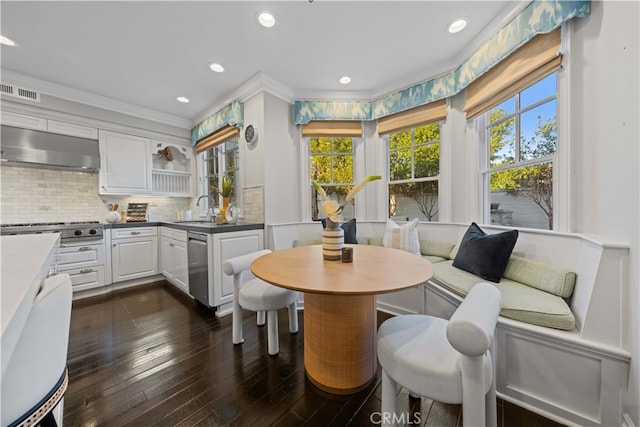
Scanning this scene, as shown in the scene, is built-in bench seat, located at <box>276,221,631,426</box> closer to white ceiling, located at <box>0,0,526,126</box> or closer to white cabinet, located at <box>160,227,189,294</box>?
white ceiling, located at <box>0,0,526,126</box>

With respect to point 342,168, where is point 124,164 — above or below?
above

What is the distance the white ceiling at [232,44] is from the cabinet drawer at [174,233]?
5.93 ft

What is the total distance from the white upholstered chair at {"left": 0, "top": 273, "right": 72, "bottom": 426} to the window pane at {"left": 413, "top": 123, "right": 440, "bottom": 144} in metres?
3.09

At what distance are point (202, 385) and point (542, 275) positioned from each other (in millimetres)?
2321

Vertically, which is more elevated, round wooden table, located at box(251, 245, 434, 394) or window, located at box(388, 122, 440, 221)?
window, located at box(388, 122, 440, 221)

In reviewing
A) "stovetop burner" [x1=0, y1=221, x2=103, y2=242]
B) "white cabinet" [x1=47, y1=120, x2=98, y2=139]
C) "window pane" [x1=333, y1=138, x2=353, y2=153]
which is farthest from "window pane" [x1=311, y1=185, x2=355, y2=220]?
"white cabinet" [x1=47, y1=120, x2=98, y2=139]

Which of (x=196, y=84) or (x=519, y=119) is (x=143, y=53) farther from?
(x=519, y=119)

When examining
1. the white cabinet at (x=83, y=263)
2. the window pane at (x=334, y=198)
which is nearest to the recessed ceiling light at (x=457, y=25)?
the window pane at (x=334, y=198)

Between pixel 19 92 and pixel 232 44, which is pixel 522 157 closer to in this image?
pixel 232 44

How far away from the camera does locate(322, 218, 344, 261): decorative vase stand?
1533 mm

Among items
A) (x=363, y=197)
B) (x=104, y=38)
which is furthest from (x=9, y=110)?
(x=363, y=197)

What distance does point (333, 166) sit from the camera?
3180mm

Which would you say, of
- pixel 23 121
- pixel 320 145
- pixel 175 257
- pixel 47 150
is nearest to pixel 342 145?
pixel 320 145

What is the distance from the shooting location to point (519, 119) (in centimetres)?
196
